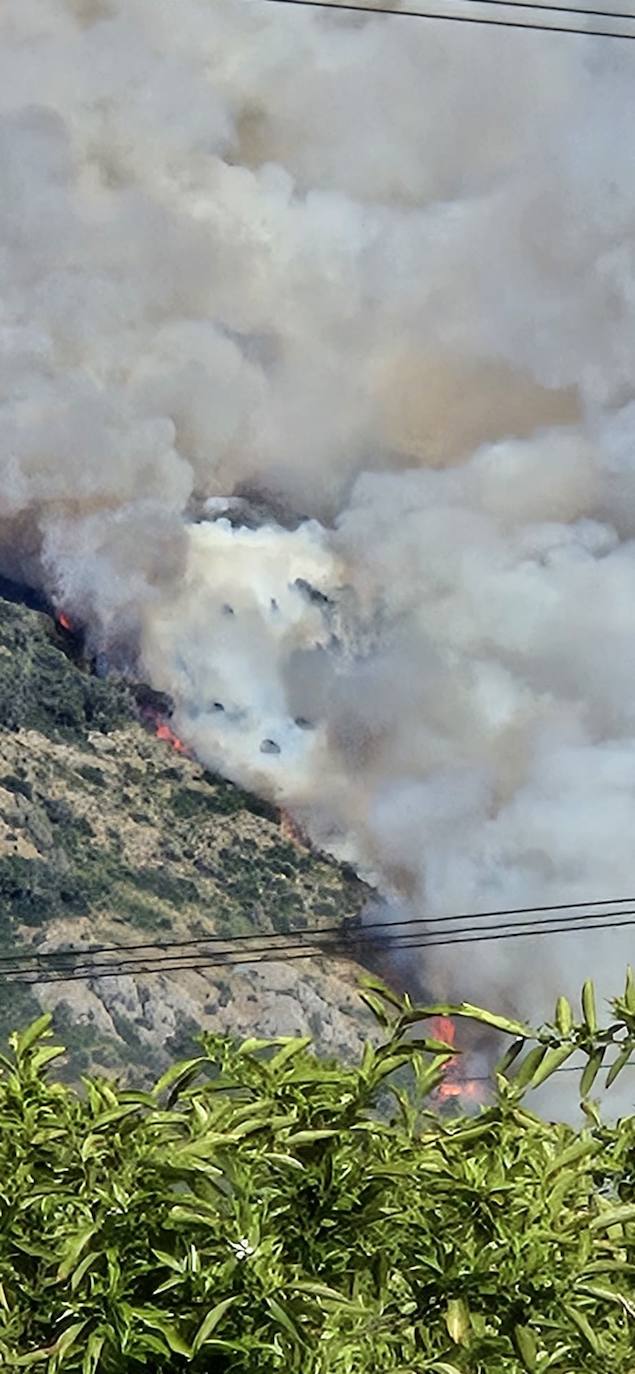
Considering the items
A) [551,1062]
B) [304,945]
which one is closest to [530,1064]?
[551,1062]

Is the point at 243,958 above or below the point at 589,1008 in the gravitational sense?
above

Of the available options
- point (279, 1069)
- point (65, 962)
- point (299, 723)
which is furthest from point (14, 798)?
point (279, 1069)

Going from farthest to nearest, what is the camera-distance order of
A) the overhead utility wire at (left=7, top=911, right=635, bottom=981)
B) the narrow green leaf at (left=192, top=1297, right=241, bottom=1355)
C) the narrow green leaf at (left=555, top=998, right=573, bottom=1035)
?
the overhead utility wire at (left=7, top=911, right=635, bottom=981), the narrow green leaf at (left=555, top=998, right=573, bottom=1035), the narrow green leaf at (left=192, top=1297, right=241, bottom=1355)

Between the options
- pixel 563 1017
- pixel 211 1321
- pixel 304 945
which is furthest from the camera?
pixel 304 945

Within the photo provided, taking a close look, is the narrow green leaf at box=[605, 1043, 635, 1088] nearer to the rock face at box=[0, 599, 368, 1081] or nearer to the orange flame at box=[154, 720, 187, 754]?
the rock face at box=[0, 599, 368, 1081]

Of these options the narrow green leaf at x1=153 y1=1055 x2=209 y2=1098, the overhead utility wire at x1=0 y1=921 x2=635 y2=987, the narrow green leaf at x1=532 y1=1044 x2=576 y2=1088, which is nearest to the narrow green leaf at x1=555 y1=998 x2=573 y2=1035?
the narrow green leaf at x1=532 y1=1044 x2=576 y2=1088

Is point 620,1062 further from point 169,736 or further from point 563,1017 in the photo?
point 169,736

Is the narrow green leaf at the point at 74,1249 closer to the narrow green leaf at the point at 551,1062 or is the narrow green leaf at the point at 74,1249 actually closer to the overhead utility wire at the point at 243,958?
the narrow green leaf at the point at 551,1062
